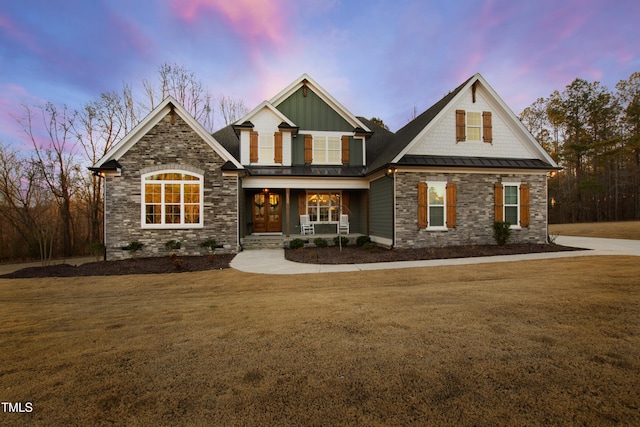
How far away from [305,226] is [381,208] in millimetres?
4125

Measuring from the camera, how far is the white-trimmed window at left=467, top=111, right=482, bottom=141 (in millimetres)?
12352

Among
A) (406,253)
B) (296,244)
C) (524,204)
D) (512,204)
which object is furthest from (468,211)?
(296,244)

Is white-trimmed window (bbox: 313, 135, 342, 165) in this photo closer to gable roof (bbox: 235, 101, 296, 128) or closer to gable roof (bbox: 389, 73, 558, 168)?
gable roof (bbox: 235, 101, 296, 128)

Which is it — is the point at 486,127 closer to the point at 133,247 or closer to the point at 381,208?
the point at 381,208

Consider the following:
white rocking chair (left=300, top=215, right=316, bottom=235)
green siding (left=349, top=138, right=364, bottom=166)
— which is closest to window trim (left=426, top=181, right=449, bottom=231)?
green siding (left=349, top=138, right=364, bottom=166)

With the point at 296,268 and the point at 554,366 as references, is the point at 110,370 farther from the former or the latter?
the point at 296,268

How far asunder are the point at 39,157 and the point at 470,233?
23497 mm

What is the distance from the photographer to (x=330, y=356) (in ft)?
9.89

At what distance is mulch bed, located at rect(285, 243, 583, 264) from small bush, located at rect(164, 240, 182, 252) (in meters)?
4.26

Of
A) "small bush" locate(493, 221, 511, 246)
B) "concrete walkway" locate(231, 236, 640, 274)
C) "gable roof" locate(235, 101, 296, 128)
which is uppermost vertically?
"gable roof" locate(235, 101, 296, 128)

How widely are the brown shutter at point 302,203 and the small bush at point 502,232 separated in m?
8.78

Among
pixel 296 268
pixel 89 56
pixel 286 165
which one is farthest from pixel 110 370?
pixel 89 56

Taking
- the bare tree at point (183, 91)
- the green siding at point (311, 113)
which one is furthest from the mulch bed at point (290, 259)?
the bare tree at point (183, 91)

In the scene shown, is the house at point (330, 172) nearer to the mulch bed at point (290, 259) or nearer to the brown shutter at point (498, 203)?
the brown shutter at point (498, 203)
